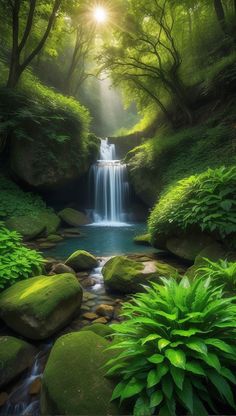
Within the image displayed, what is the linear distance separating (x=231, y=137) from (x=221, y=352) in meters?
9.51

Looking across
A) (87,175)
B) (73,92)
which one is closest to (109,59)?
(87,175)

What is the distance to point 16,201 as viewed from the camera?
37.3 ft

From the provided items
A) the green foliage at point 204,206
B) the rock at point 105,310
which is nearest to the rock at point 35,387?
the rock at point 105,310

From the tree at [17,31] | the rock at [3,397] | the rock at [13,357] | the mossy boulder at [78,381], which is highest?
the tree at [17,31]

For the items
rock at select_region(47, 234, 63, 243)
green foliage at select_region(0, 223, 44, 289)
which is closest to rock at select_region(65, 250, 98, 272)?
green foliage at select_region(0, 223, 44, 289)

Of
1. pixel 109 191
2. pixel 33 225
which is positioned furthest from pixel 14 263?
pixel 109 191

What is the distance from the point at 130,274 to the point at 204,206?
2181 millimetres

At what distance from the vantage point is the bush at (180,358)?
191 centimetres

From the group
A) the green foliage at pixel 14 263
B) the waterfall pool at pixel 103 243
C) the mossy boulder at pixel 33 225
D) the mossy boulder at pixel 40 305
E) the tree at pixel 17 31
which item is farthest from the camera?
the tree at pixel 17 31

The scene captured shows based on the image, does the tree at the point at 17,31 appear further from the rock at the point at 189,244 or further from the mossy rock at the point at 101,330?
the mossy rock at the point at 101,330

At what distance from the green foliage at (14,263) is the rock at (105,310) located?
142 centimetres

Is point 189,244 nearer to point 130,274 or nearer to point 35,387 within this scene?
point 130,274

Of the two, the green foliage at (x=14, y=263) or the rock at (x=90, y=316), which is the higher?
the green foliage at (x=14, y=263)

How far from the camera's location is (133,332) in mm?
2426
